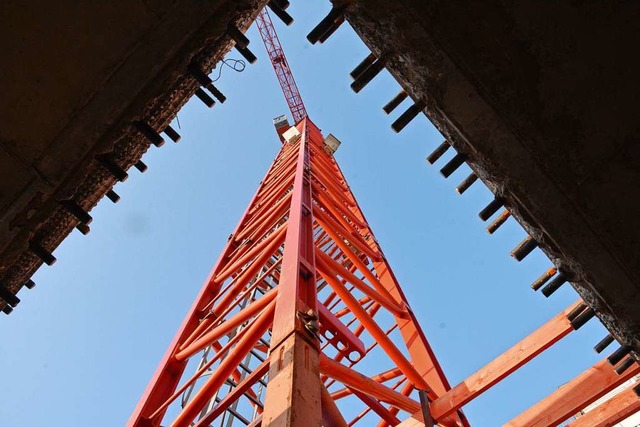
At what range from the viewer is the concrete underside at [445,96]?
2234 millimetres

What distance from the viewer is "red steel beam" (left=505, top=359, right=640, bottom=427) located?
443cm

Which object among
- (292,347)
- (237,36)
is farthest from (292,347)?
(237,36)

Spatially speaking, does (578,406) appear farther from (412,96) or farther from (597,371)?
(412,96)

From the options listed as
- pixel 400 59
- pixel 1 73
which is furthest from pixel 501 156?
pixel 1 73

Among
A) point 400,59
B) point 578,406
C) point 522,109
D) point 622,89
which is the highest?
point 400,59

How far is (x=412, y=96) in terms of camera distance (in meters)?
2.52

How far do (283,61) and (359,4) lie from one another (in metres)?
32.8

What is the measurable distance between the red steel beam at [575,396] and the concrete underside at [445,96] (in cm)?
224

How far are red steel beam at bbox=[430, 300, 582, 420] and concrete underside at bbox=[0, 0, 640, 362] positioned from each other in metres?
1.87

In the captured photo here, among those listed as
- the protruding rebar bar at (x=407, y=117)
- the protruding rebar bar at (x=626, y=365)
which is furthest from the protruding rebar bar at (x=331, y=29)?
the protruding rebar bar at (x=626, y=365)

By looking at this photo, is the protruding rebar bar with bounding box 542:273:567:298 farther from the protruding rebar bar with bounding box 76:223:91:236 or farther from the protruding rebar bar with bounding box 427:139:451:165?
the protruding rebar bar with bounding box 76:223:91:236

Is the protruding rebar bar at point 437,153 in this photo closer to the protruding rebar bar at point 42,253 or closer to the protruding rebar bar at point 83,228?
the protruding rebar bar at point 83,228

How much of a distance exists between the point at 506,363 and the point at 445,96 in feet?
10.4

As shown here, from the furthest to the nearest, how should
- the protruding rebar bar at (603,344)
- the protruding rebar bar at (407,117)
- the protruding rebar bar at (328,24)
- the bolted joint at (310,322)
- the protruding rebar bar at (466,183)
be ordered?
the bolted joint at (310,322) → the protruding rebar bar at (603,344) → the protruding rebar bar at (466,183) → the protruding rebar bar at (407,117) → the protruding rebar bar at (328,24)
